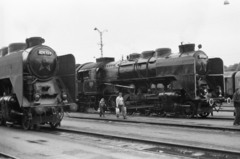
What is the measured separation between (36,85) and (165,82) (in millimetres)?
8280

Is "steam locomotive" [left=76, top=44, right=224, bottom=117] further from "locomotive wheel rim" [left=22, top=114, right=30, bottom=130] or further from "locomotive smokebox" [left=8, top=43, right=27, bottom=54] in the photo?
"locomotive wheel rim" [left=22, top=114, right=30, bottom=130]

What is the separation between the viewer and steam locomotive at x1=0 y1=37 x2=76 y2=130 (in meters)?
11.1

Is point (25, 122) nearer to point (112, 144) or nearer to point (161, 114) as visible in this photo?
point (112, 144)

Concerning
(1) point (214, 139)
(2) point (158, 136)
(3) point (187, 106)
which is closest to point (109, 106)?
(3) point (187, 106)

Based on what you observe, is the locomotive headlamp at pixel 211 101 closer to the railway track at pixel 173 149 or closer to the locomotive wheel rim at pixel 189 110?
the locomotive wheel rim at pixel 189 110

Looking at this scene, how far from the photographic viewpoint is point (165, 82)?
57.1 feet

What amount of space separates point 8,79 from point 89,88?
9262mm

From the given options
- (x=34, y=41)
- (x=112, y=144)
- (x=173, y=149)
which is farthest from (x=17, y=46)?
(x=173, y=149)

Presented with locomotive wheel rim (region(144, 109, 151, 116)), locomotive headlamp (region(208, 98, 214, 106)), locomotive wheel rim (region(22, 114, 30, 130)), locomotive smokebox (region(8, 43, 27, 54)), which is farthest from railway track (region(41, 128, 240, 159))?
locomotive wheel rim (region(144, 109, 151, 116))

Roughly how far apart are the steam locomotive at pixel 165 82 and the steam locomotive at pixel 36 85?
611 cm

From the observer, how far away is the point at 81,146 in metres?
7.97

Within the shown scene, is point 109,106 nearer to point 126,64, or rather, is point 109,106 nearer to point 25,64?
point 126,64

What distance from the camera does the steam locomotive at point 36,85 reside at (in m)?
11.1

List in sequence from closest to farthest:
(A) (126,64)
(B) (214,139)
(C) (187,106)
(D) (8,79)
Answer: (B) (214,139), (D) (8,79), (C) (187,106), (A) (126,64)
